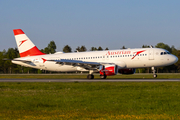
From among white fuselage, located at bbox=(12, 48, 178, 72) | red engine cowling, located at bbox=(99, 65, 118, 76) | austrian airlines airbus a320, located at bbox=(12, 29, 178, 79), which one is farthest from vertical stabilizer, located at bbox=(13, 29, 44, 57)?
red engine cowling, located at bbox=(99, 65, 118, 76)

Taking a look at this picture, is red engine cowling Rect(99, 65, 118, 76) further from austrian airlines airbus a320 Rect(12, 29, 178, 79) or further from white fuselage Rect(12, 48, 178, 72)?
white fuselage Rect(12, 48, 178, 72)

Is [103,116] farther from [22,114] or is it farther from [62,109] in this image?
[22,114]

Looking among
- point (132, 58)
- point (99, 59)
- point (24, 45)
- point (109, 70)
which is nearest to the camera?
point (109, 70)

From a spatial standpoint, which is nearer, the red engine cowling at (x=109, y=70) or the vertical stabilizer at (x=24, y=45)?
the red engine cowling at (x=109, y=70)

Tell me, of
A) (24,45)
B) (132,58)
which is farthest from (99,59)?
(24,45)

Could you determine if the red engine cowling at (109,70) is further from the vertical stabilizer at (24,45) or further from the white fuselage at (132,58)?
the vertical stabilizer at (24,45)

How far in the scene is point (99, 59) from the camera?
4109cm

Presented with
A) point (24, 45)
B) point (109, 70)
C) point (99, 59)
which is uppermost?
point (24, 45)

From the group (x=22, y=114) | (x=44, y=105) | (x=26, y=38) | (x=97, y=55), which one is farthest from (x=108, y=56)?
(x=22, y=114)

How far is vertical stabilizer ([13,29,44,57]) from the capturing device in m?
45.6

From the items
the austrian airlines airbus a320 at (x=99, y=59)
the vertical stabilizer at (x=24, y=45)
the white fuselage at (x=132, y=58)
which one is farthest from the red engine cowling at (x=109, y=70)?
the vertical stabilizer at (x=24, y=45)

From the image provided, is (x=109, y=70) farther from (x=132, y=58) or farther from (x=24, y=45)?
(x=24, y=45)

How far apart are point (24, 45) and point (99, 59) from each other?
14.3m

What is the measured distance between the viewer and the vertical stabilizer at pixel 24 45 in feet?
150
